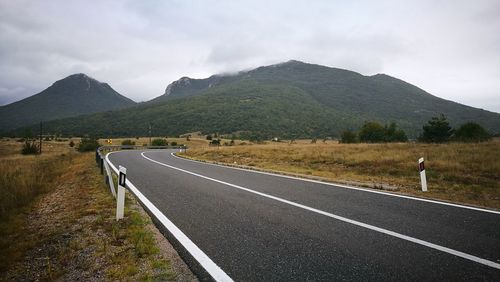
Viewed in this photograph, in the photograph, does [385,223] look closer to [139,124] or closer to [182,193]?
[182,193]

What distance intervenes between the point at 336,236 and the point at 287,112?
328ft

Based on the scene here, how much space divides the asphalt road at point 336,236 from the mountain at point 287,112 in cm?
6977

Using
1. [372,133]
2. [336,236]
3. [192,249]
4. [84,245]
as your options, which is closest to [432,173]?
[336,236]

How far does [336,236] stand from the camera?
4.10 metres

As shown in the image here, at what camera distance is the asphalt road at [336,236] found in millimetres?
3059

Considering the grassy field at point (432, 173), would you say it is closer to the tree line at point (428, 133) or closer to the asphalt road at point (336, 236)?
the asphalt road at point (336, 236)

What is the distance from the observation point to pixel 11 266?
3.47m

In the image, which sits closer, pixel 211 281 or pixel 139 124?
pixel 211 281

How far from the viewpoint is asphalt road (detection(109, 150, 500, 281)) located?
306 centimetres

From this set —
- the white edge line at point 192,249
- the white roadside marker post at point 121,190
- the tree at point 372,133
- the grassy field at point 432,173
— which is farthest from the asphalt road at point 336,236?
the tree at point 372,133

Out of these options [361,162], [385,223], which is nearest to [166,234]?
[385,223]

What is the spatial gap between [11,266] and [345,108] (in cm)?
12896

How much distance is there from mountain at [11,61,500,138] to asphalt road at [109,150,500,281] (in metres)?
69.8

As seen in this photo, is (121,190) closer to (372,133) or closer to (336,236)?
(336,236)
